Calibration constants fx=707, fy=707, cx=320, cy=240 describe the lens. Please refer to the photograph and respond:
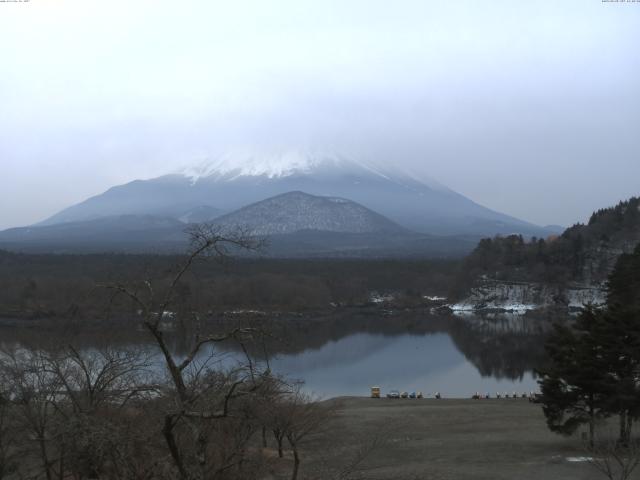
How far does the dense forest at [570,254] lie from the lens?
222 ft

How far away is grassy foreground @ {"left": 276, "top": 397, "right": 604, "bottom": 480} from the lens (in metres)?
12.2

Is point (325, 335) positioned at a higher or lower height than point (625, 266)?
A: lower

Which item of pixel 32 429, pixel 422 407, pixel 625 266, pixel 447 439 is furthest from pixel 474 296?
pixel 32 429

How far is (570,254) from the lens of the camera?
231 ft

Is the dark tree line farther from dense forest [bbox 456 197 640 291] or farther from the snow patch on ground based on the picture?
dense forest [bbox 456 197 640 291]

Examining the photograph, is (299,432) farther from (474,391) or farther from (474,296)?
(474,296)

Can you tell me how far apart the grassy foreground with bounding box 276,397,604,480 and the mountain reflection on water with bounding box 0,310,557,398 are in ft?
10.7

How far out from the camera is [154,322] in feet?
15.9

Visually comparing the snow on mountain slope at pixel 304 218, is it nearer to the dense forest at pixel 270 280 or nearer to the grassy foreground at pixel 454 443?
the dense forest at pixel 270 280

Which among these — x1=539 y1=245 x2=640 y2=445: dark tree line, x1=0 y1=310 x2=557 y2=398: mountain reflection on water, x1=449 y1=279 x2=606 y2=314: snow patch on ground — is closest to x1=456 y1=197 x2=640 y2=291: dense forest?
x1=449 y1=279 x2=606 y2=314: snow patch on ground

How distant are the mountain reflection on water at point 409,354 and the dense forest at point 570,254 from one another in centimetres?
1342

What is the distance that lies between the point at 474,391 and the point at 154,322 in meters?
25.3

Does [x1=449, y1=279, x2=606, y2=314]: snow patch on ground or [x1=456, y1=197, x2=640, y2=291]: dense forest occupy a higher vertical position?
[x1=456, y1=197, x2=640, y2=291]: dense forest

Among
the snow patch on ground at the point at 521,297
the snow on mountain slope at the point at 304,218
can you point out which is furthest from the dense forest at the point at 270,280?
the snow on mountain slope at the point at 304,218
